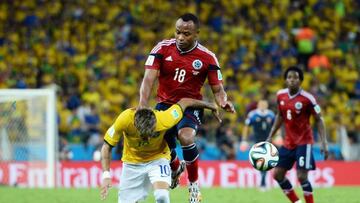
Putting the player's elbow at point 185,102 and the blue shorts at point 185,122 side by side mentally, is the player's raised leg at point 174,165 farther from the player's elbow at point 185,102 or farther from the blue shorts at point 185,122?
the player's elbow at point 185,102

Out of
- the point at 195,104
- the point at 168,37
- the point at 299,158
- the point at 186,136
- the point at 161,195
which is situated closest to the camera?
the point at 161,195

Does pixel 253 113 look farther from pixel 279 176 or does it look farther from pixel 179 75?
pixel 179 75

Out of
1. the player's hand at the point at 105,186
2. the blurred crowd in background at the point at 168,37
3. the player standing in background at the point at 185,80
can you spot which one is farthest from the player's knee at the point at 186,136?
the blurred crowd in background at the point at 168,37

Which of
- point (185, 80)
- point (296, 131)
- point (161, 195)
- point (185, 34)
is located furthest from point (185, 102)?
point (296, 131)

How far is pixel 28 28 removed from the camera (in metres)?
28.2

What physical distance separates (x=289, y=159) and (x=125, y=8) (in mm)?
16631

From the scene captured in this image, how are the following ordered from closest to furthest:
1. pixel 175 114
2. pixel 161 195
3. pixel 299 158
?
1. pixel 161 195
2. pixel 175 114
3. pixel 299 158

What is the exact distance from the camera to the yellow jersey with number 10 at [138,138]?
10.0 meters

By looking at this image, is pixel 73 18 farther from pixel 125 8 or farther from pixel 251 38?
pixel 251 38

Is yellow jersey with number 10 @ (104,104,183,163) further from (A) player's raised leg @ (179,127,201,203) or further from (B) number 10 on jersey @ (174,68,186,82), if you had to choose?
(B) number 10 on jersey @ (174,68,186,82)

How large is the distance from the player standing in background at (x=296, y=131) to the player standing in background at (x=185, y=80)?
8.74ft

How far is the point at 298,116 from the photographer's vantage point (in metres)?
14.3

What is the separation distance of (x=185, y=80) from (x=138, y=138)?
5.97ft

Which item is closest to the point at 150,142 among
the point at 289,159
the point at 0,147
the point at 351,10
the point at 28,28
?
the point at 289,159
